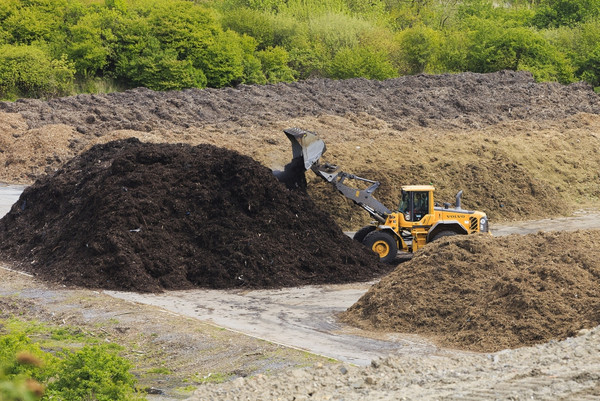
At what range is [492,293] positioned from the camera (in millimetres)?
12203

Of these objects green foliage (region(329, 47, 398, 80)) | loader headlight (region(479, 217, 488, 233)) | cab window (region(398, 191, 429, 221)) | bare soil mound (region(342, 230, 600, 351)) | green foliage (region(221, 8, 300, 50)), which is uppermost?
green foliage (region(221, 8, 300, 50))

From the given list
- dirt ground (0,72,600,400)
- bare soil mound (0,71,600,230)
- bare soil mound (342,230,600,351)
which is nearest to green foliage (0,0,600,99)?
bare soil mound (0,71,600,230)

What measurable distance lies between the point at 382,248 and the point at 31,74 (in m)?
30.0

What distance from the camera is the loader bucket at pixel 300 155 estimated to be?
18.0 meters

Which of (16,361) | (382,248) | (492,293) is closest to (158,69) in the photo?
(382,248)

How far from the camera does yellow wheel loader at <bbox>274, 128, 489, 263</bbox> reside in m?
17.3

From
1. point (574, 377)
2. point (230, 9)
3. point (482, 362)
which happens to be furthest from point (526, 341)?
point (230, 9)

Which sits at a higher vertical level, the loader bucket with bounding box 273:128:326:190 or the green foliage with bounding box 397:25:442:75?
the green foliage with bounding box 397:25:442:75

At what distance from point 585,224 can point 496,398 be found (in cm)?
1629

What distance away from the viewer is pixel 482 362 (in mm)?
9656

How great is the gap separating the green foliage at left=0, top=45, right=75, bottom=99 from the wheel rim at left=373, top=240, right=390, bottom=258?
97.6ft

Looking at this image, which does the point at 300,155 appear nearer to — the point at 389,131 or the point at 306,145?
the point at 306,145

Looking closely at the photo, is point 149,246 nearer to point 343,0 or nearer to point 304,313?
point 304,313

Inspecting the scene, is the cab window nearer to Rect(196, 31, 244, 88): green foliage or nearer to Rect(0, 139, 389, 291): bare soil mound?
Rect(0, 139, 389, 291): bare soil mound
